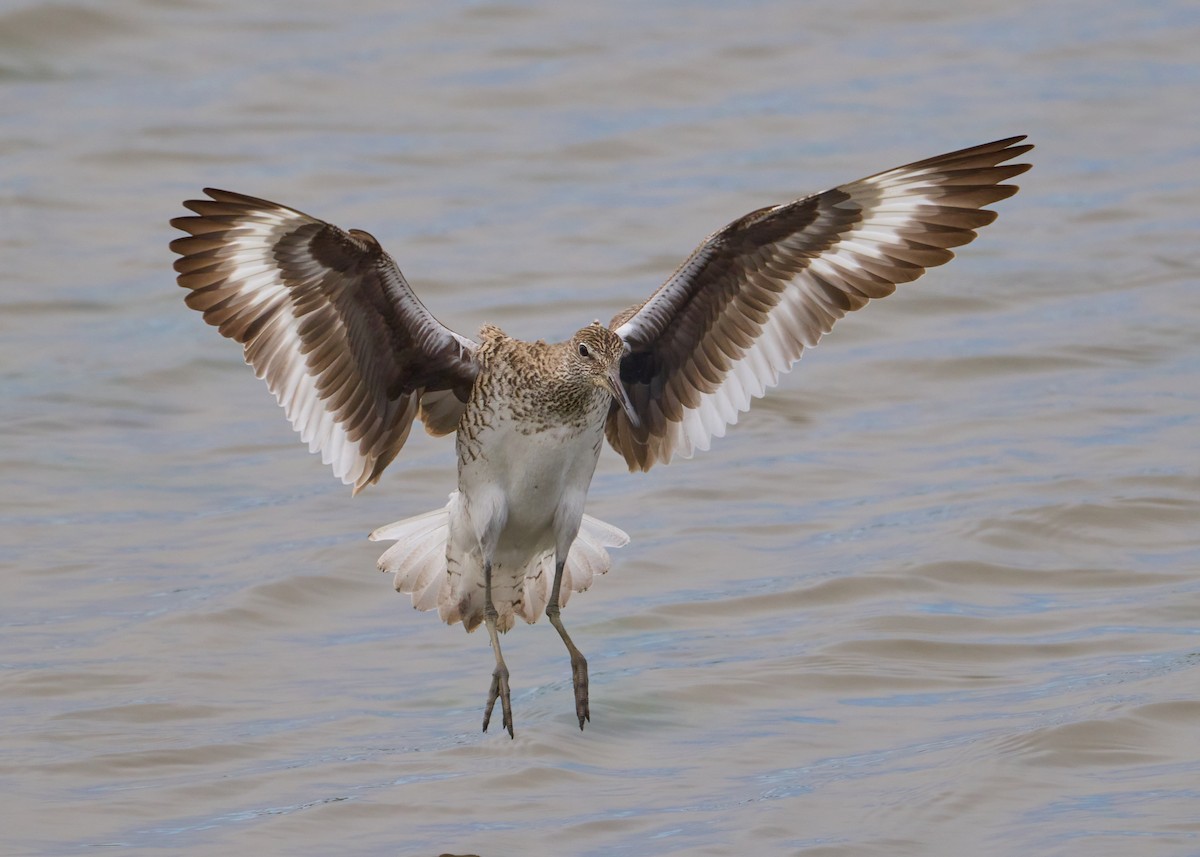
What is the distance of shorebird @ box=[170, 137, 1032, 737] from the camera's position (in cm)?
727

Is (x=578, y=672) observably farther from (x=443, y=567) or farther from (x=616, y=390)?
(x=616, y=390)

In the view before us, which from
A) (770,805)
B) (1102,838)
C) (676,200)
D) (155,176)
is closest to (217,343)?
(155,176)

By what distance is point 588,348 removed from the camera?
7238 millimetres

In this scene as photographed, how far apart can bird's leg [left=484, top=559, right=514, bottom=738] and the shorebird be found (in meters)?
0.01

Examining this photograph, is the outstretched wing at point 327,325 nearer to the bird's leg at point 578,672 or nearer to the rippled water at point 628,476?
the bird's leg at point 578,672

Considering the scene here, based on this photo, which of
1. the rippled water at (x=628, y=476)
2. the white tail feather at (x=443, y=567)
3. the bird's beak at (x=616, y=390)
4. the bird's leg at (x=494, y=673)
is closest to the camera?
the bird's beak at (x=616, y=390)

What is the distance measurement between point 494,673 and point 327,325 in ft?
4.67

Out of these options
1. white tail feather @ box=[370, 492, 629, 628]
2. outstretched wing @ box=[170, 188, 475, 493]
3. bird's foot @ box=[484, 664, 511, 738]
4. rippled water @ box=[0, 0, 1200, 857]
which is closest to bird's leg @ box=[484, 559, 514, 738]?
bird's foot @ box=[484, 664, 511, 738]

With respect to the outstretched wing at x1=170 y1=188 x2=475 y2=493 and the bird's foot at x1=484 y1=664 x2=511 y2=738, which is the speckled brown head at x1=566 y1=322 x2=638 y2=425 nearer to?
A: the outstretched wing at x1=170 y1=188 x2=475 y2=493

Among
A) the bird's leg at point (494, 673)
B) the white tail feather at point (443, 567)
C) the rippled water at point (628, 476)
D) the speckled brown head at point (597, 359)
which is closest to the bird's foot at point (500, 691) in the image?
the bird's leg at point (494, 673)

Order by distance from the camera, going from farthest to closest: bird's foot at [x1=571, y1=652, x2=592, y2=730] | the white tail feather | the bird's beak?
1. the white tail feather
2. bird's foot at [x1=571, y1=652, x2=592, y2=730]
3. the bird's beak

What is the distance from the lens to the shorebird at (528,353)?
727cm

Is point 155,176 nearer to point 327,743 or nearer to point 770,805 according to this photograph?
point 327,743

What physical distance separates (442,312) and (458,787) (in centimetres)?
605
